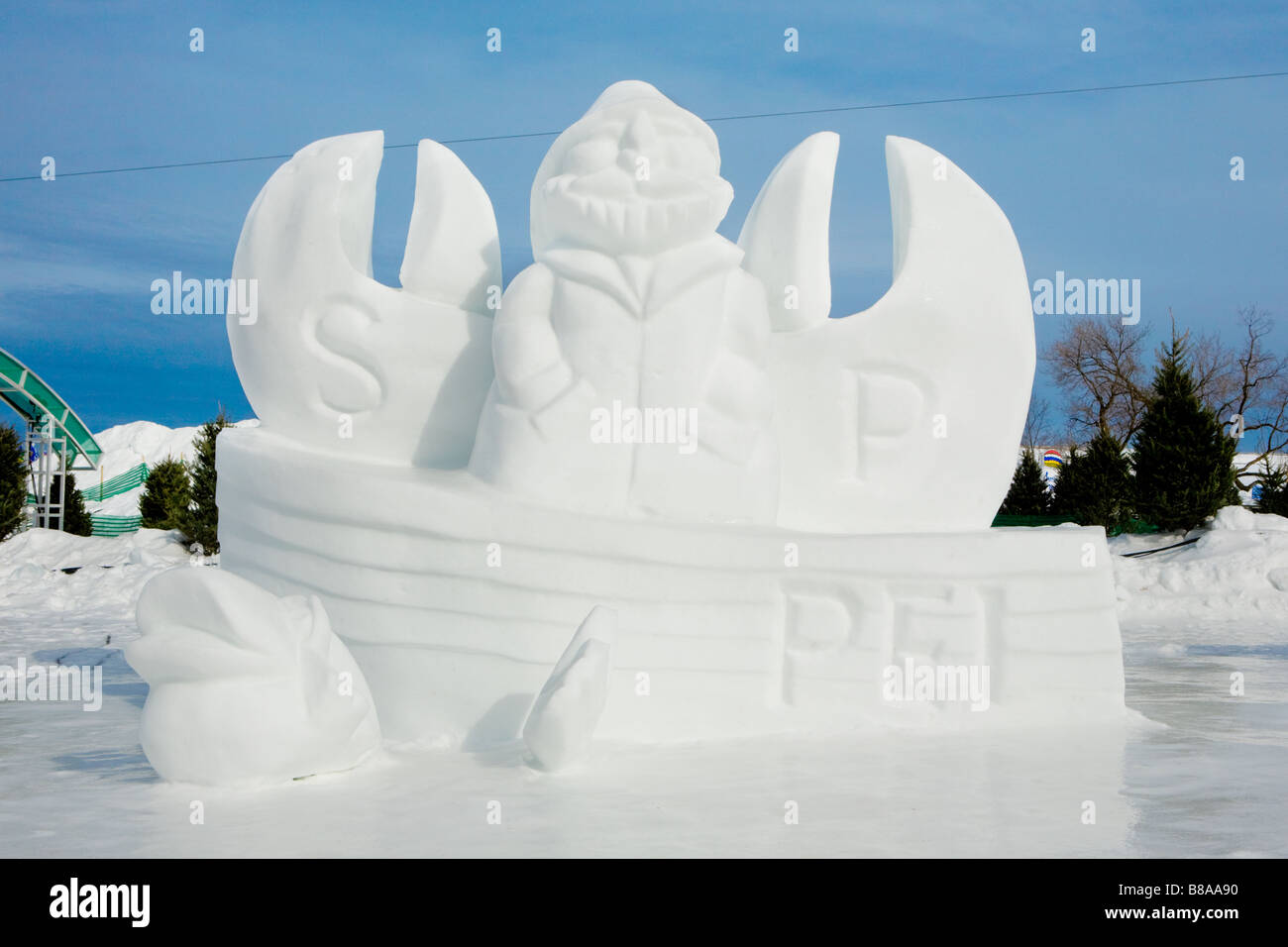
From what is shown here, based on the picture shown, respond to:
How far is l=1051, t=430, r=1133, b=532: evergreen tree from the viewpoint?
18.0 meters

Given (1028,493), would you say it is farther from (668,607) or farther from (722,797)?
(722,797)

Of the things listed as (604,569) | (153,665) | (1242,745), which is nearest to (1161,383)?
(1242,745)

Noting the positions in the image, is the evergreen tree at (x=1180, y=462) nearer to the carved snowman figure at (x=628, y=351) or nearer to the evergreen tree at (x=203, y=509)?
the carved snowman figure at (x=628, y=351)

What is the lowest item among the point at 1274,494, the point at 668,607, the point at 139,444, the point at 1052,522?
the point at 668,607

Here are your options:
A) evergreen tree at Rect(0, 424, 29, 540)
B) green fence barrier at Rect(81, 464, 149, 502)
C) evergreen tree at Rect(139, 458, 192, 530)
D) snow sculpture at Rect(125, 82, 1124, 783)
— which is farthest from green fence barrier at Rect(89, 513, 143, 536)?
snow sculpture at Rect(125, 82, 1124, 783)

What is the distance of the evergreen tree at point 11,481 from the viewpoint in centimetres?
1677

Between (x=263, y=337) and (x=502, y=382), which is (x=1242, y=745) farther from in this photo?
(x=263, y=337)

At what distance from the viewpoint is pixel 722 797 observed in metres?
3.98

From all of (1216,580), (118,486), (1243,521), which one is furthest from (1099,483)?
(118,486)

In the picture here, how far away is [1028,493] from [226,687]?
721 inches

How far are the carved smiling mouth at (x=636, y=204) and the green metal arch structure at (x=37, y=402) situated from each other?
54.2ft

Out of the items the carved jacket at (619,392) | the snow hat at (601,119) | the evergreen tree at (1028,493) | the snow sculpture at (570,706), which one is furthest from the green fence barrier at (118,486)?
the snow sculpture at (570,706)
